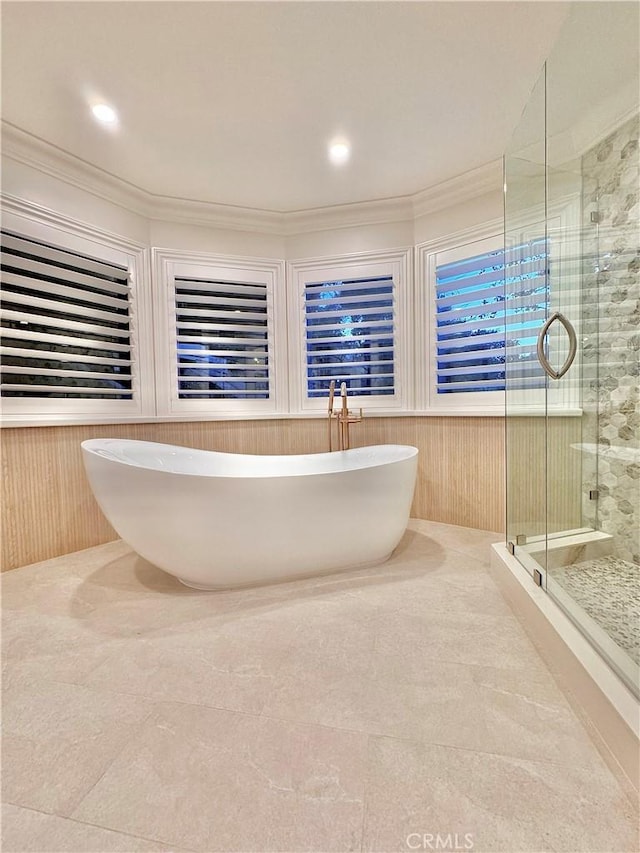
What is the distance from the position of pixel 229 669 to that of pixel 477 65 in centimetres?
262

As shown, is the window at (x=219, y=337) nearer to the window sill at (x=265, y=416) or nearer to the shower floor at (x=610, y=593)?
the window sill at (x=265, y=416)

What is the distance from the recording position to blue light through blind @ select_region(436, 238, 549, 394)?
205 centimetres

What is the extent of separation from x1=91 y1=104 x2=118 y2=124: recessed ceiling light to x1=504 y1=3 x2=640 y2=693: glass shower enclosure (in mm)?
2002

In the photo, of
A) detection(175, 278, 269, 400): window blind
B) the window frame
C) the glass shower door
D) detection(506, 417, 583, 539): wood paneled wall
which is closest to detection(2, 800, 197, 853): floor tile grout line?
the glass shower door

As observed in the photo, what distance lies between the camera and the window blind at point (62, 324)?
2219 mm

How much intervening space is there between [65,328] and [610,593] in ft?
10.0

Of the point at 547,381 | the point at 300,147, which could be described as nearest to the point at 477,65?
the point at 300,147

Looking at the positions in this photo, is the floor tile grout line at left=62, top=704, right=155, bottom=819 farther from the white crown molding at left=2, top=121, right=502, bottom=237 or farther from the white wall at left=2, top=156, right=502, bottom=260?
the white crown molding at left=2, top=121, right=502, bottom=237

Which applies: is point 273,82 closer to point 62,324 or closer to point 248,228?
point 248,228

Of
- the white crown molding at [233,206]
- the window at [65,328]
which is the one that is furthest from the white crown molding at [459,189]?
the window at [65,328]

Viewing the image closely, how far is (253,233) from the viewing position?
3135mm

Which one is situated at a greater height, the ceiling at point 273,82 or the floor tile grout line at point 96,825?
the ceiling at point 273,82

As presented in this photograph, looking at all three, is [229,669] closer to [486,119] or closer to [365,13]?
[365,13]

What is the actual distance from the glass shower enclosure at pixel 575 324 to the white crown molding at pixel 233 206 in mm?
686
